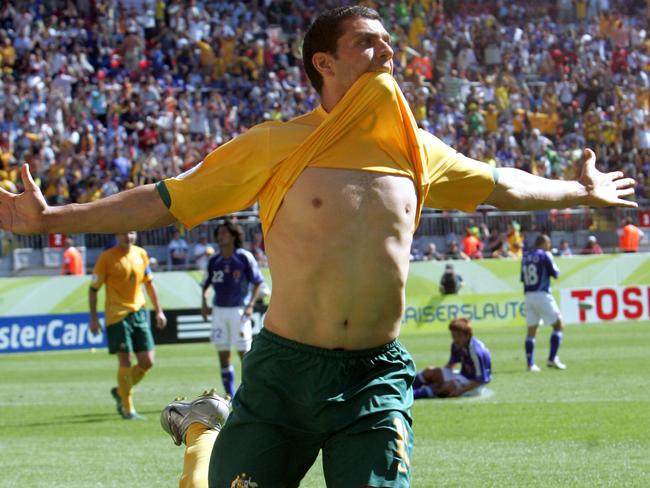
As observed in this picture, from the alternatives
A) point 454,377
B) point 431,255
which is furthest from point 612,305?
point 454,377

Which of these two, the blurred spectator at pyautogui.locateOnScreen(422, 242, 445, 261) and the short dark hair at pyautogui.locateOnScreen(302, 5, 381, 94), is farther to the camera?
the blurred spectator at pyautogui.locateOnScreen(422, 242, 445, 261)

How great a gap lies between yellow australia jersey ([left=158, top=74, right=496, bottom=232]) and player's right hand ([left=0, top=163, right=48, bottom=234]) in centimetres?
44

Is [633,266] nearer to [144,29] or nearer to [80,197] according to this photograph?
[80,197]

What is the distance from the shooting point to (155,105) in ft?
112

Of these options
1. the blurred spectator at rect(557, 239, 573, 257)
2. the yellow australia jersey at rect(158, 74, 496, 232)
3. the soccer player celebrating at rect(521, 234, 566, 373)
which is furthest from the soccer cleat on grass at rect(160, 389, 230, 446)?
the blurred spectator at rect(557, 239, 573, 257)

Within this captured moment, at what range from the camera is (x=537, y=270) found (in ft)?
68.0

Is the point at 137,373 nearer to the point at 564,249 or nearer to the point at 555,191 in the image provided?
the point at 555,191

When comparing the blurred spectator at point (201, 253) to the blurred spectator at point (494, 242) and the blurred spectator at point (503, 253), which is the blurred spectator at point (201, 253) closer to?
the blurred spectator at point (503, 253)

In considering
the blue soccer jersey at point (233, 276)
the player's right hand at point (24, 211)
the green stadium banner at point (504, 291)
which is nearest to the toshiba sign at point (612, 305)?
the green stadium banner at point (504, 291)

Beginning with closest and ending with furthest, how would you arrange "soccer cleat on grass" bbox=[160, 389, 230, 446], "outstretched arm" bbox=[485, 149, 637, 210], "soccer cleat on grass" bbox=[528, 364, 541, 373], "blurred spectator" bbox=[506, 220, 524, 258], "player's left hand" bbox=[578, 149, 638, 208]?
"outstretched arm" bbox=[485, 149, 637, 210] < "player's left hand" bbox=[578, 149, 638, 208] < "soccer cleat on grass" bbox=[160, 389, 230, 446] < "soccer cleat on grass" bbox=[528, 364, 541, 373] < "blurred spectator" bbox=[506, 220, 524, 258]

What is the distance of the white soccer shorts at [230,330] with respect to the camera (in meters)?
16.1

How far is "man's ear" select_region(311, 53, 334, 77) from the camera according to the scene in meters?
4.78

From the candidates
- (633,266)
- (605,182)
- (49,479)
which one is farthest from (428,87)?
(605,182)

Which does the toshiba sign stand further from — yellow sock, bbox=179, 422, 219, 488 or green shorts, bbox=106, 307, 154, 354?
yellow sock, bbox=179, 422, 219, 488
